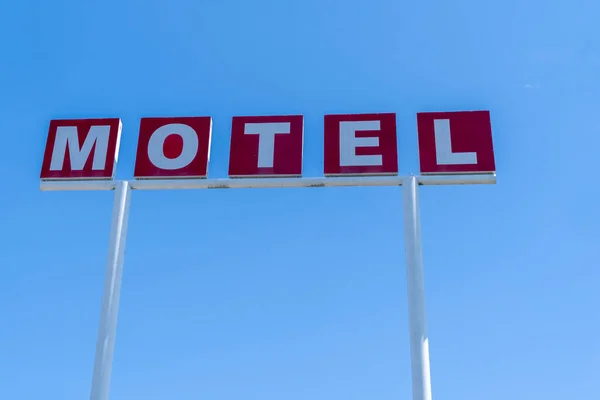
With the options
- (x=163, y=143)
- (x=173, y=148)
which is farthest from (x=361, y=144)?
(x=163, y=143)

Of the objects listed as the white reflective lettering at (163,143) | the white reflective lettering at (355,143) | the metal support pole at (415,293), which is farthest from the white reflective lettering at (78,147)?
the metal support pole at (415,293)

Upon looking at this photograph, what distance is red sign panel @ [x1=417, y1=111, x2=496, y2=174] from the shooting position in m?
13.2

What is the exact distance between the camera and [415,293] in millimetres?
12203

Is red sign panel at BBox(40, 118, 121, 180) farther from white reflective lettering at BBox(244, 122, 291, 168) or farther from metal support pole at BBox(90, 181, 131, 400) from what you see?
white reflective lettering at BBox(244, 122, 291, 168)

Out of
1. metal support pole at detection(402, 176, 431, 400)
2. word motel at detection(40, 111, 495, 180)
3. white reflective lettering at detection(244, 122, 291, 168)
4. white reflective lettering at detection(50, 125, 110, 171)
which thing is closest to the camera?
metal support pole at detection(402, 176, 431, 400)

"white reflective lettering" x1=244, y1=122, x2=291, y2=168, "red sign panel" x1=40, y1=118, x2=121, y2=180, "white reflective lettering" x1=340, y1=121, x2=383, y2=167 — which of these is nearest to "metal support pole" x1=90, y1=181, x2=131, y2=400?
"red sign panel" x1=40, y1=118, x2=121, y2=180

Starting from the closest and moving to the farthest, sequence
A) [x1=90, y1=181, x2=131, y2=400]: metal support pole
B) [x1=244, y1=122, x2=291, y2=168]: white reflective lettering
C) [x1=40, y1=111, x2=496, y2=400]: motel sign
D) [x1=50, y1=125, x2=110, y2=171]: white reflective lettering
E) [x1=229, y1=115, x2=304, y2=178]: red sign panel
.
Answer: [x1=90, y1=181, x2=131, y2=400]: metal support pole < [x1=40, y1=111, x2=496, y2=400]: motel sign < [x1=229, y1=115, x2=304, y2=178]: red sign panel < [x1=244, y1=122, x2=291, y2=168]: white reflective lettering < [x1=50, y1=125, x2=110, y2=171]: white reflective lettering

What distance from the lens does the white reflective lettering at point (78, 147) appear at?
1367cm

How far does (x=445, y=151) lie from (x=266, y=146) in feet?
9.37

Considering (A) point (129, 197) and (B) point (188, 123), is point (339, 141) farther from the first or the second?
(A) point (129, 197)

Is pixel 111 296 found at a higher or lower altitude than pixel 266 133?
lower

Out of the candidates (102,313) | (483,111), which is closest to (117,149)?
(102,313)

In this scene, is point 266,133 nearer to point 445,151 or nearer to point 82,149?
point 445,151

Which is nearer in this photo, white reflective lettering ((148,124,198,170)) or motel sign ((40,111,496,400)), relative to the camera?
motel sign ((40,111,496,400))
